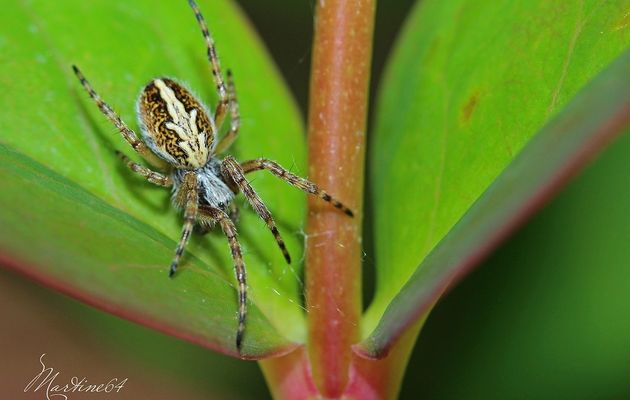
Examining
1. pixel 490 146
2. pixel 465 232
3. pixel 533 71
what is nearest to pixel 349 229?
pixel 490 146

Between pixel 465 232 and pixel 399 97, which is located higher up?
pixel 465 232

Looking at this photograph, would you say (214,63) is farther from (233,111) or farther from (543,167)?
(543,167)

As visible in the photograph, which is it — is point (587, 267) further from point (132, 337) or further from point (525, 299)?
point (132, 337)

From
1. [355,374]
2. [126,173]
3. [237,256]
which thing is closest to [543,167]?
[355,374]

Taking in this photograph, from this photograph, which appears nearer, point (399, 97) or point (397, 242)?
point (397, 242)
